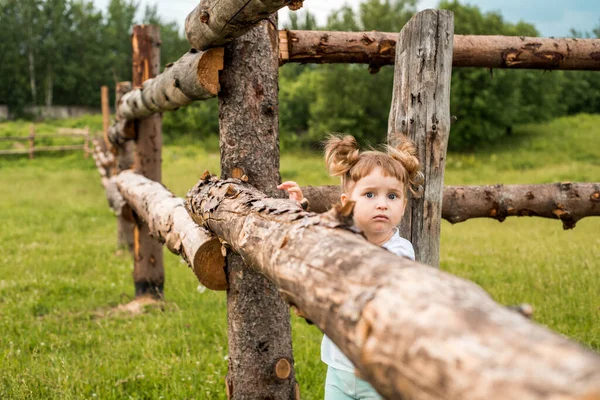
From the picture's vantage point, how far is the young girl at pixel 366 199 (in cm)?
236

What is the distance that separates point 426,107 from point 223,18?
116 cm

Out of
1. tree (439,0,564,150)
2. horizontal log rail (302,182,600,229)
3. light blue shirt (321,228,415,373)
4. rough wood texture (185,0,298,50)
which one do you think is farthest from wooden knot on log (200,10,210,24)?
tree (439,0,564,150)

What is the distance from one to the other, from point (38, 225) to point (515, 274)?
308 inches

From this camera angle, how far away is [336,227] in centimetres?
147

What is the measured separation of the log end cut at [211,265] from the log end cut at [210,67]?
2.41 feet

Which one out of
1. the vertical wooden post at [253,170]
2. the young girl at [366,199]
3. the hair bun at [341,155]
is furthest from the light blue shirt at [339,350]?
the vertical wooden post at [253,170]

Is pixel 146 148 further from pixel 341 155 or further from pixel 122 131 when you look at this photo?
pixel 341 155

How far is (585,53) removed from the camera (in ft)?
13.1

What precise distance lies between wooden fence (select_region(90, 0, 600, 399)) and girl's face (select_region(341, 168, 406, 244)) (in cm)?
43

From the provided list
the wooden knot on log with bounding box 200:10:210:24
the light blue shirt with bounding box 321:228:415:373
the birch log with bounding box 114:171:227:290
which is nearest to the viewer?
the light blue shirt with bounding box 321:228:415:373

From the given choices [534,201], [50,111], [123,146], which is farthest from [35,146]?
[534,201]

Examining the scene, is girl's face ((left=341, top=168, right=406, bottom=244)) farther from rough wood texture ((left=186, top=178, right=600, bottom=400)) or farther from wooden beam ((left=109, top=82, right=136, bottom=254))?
wooden beam ((left=109, top=82, right=136, bottom=254))

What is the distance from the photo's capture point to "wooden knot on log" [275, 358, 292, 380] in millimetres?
2965

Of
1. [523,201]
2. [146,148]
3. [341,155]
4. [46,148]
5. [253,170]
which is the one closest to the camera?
[341,155]
